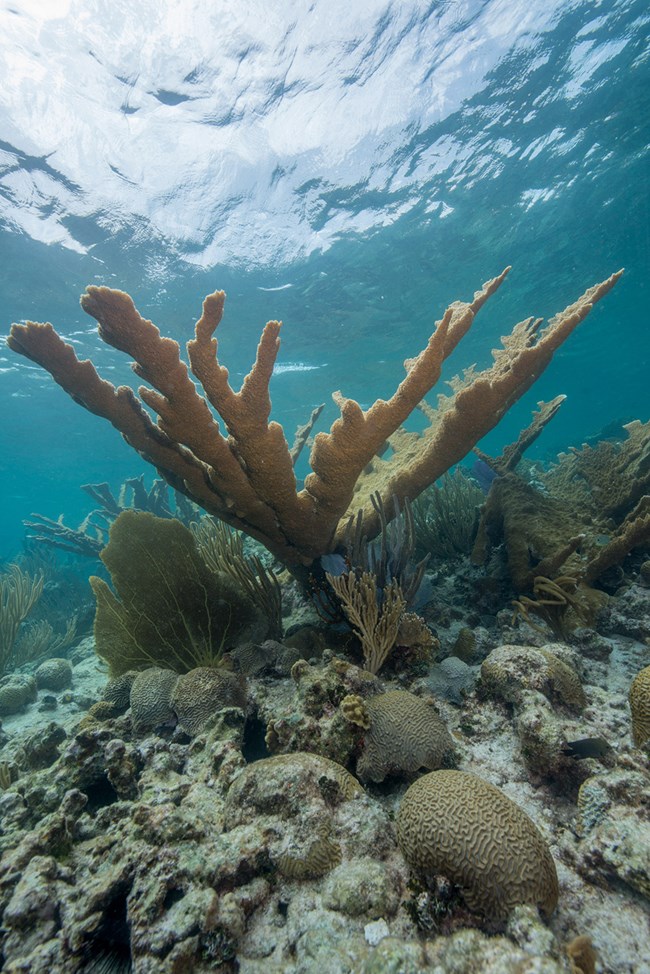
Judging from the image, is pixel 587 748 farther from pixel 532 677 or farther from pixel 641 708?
pixel 532 677

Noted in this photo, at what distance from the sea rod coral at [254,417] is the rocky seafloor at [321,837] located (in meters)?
1.28

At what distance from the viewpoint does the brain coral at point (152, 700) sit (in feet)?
9.63

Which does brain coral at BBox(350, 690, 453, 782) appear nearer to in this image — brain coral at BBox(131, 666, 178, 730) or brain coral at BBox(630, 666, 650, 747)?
brain coral at BBox(630, 666, 650, 747)

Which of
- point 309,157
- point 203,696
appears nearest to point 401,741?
point 203,696

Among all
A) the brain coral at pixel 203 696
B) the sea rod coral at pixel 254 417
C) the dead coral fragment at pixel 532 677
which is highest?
the sea rod coral at pixel 254 417

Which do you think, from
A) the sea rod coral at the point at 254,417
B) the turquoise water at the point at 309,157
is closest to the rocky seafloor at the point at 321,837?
the sea rod coral at the point at 254,417

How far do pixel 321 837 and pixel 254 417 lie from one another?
7.57 ft

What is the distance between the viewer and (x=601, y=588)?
381 cm

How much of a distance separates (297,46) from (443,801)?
13.6 meters

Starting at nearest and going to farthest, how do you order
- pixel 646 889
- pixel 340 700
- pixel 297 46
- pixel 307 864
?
pixel 646 889 < pixel 307 864 < pixel 340 700 < pixel 297 46

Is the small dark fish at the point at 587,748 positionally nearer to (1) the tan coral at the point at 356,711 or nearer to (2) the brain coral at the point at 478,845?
(2) the brain coral at the point at 478,845

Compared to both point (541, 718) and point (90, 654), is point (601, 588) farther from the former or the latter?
point (90, 654)

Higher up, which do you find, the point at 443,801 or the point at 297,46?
the point at 297,46

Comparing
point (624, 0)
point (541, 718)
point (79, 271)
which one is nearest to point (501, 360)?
point (541, 718)
